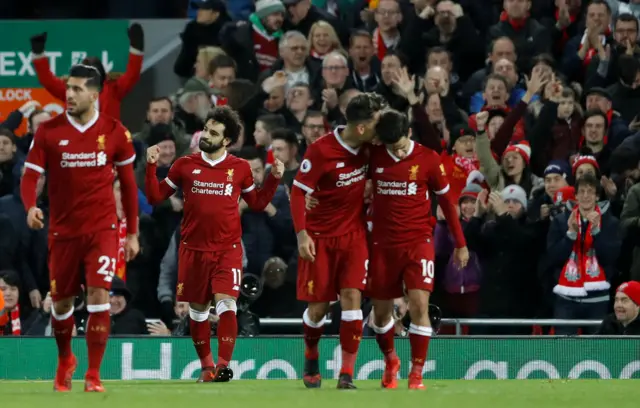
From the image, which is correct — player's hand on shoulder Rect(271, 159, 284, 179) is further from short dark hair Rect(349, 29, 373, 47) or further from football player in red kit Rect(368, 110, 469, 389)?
short dark hair Rect(349, 29, 373, 47)

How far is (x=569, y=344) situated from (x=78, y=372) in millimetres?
4678

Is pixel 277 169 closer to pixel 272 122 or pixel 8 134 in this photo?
pixel 272 122

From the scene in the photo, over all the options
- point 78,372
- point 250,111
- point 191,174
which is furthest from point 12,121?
point 191,174

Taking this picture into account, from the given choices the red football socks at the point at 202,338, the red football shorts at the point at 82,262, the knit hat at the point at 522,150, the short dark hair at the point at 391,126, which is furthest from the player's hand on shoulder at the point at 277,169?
the knit hat at the point at 522,150

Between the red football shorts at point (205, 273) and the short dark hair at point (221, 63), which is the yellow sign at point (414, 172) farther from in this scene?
the short dark hair at point (221, 63)

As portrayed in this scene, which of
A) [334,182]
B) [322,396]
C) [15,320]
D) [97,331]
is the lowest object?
[322,396]

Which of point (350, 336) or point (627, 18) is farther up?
point (627, 18)

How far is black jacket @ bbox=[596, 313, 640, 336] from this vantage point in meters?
15.9

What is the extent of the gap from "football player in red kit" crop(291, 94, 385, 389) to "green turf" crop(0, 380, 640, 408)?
1.84ft

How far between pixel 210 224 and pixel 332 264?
1344 millimetres

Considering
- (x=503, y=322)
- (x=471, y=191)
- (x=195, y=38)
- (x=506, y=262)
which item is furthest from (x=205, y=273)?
(x=195, y=38)

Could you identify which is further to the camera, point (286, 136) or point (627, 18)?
point (627, 18)

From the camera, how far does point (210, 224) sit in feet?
45.6

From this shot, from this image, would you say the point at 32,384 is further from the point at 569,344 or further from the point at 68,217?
the point at 569,344
